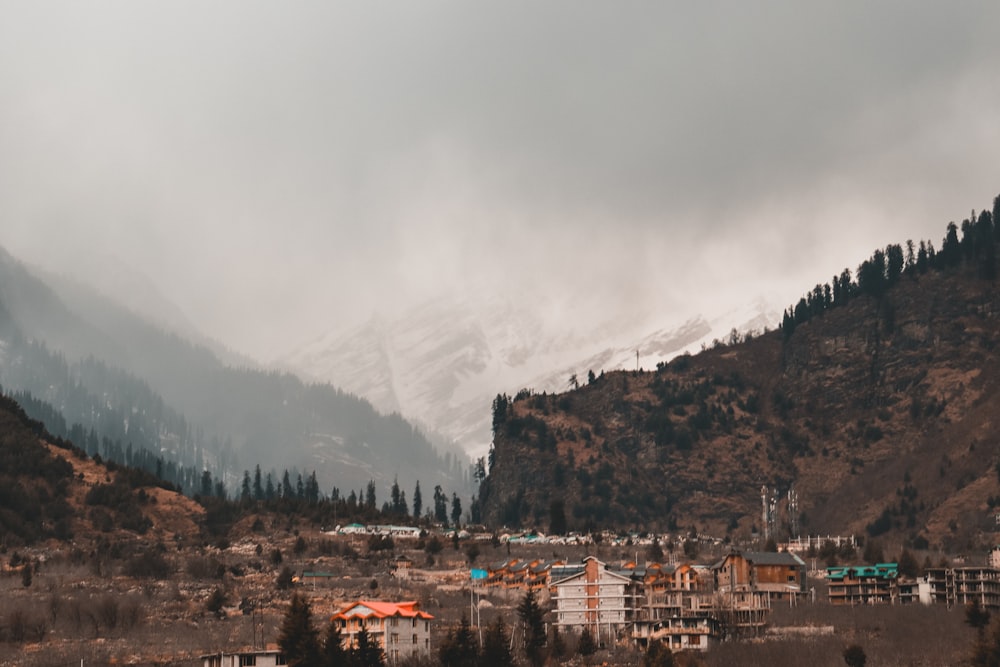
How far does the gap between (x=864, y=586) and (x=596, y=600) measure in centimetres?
2986

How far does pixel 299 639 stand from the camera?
123m

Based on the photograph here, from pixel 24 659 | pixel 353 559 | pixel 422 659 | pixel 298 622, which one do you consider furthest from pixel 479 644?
pixel 353 559

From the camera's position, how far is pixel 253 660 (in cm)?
12638

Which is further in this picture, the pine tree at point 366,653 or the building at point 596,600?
the building at point 596,600

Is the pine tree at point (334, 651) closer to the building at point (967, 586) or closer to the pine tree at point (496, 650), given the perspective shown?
the pine tree at point (496, 650)

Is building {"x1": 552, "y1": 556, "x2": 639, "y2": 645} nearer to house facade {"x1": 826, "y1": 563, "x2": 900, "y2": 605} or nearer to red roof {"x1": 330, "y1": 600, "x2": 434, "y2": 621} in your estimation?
red roof {"x1": 330, "y1": 600, "x2": 434, "y2": 621}

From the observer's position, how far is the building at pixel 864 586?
164m

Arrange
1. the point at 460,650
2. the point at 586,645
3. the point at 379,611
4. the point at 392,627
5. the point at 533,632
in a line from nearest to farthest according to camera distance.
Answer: the point at 460,650 → the point at 392,627 → the point at 379,611 → the point at 533,632 → the point at 586,645

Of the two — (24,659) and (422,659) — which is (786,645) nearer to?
(422,659)

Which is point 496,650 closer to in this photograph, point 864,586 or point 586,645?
point 586,645

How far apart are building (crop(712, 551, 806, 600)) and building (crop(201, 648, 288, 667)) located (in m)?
55.8

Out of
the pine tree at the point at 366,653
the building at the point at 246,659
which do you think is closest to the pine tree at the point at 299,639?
the building at the point at 246,659

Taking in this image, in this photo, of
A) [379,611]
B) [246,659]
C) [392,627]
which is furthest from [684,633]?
[246,659]

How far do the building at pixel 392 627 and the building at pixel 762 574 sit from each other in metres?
40.0
